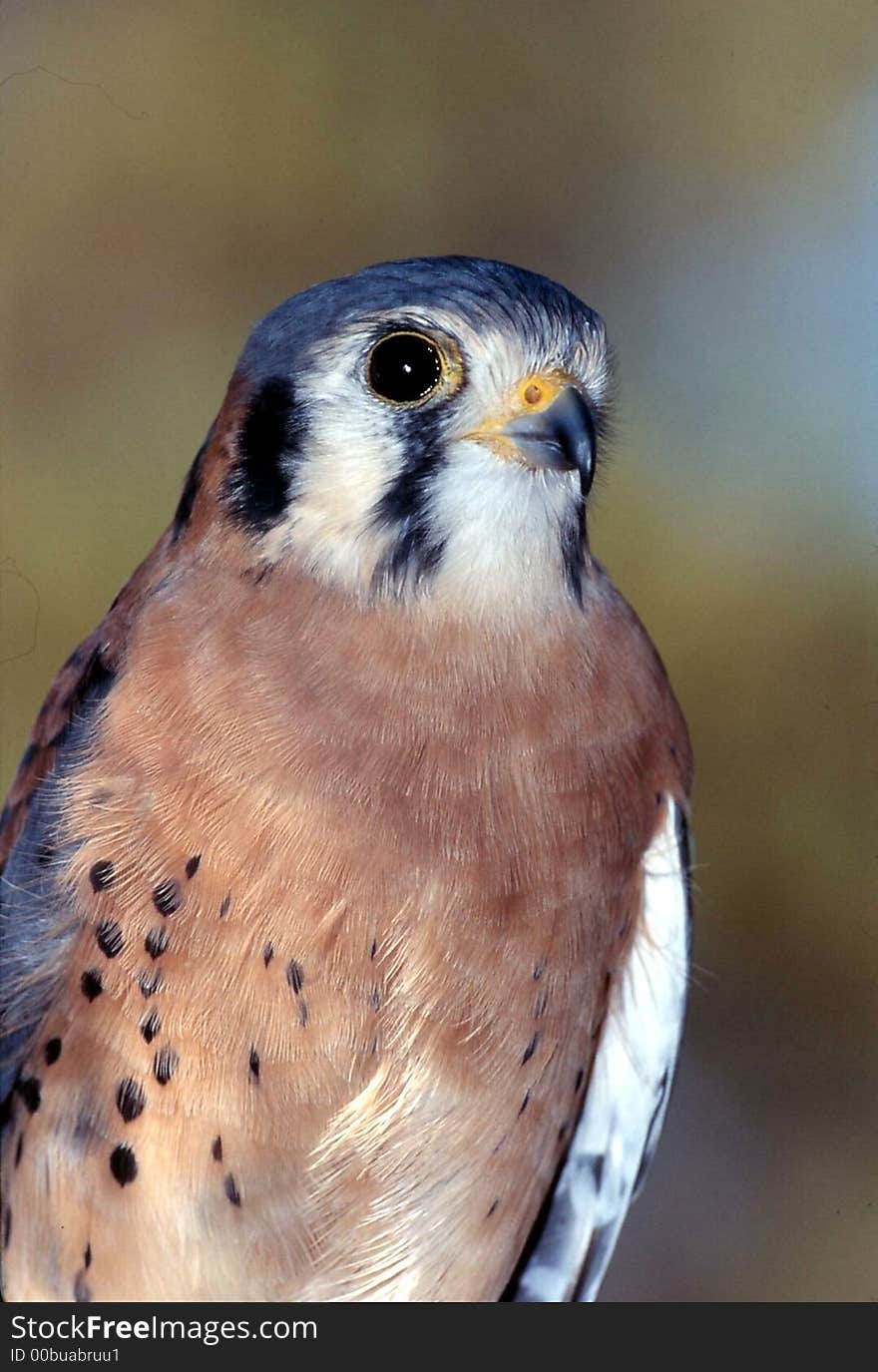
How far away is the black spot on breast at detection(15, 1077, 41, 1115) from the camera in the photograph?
916mm

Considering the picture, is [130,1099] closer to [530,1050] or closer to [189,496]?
[530,1050]

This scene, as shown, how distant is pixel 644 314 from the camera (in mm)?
1130

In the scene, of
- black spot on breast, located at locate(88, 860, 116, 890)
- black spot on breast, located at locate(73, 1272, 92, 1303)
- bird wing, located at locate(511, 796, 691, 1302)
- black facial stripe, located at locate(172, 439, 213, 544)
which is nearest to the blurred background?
bird wing, located at locate(511, 796, 691, 1302)

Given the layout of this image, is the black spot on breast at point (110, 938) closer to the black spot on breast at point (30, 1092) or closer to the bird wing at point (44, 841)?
the bird wing at point (44, 841)

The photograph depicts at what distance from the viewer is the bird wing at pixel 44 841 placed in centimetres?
89

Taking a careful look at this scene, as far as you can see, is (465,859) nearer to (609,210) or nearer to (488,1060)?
(488,1060)

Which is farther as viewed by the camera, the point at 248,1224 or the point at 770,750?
the point at 770,750

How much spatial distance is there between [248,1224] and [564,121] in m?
0.95

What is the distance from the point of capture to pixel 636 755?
955mm

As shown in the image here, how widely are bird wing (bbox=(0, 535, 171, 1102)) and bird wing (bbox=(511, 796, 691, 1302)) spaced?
0.42 metres

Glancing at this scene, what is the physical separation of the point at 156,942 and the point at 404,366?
1.35ft

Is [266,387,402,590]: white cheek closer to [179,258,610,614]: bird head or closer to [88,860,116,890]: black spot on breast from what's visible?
[179,258,610,614]: bird head

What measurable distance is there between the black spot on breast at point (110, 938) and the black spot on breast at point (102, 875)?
2 cm

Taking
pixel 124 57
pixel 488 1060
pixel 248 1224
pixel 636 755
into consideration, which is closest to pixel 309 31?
pixel 124 57
